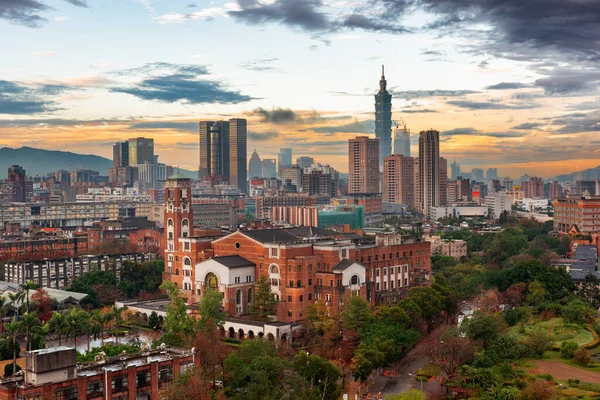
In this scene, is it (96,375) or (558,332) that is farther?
(558,332)

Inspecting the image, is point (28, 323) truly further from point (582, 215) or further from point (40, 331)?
point (582, 215)

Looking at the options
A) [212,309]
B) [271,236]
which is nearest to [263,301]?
[212,309]

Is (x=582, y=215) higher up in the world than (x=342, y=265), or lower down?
higher up

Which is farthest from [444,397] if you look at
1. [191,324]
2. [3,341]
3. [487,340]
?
[3,341]

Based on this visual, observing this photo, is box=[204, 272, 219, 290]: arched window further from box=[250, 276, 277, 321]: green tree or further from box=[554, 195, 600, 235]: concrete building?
box=[554, 195, 600, 235]: concrete building

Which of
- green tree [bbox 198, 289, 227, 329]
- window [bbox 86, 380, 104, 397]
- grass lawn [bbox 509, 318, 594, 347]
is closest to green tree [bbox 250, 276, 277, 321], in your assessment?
green tree [bbox 198, 289, 227, 329]

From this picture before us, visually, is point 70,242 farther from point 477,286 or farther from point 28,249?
point 477,286
